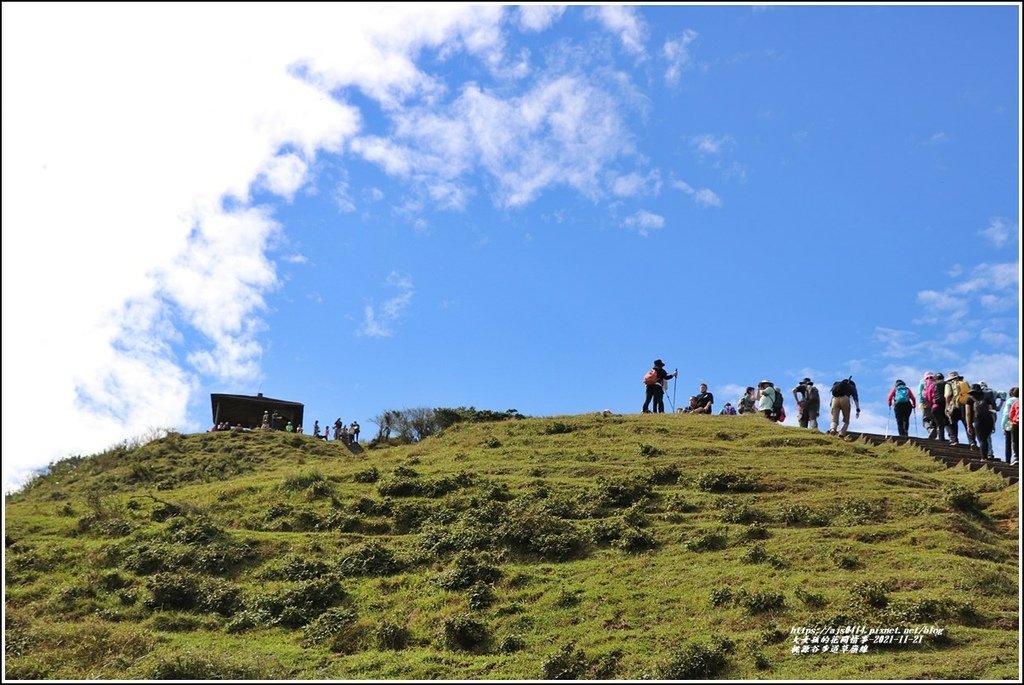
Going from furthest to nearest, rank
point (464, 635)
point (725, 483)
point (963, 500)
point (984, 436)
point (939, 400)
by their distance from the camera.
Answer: point (939, 400) → point (984, 436) → point (725, 483) → point (963, 500) → point (464, 635)

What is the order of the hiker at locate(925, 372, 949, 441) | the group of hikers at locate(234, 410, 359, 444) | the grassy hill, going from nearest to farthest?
the grassy hill → the hiker at locate(925, 372, 949, 441) → the group of hikers at locate(234, 410, 359, 444)

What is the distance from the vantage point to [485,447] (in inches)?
1214

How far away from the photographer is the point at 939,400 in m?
29.1

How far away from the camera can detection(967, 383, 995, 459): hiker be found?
26.3 metres

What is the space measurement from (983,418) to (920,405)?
374 cm

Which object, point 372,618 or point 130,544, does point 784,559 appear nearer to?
point 372,618

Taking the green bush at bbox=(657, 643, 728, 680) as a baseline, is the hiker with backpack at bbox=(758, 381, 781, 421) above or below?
above

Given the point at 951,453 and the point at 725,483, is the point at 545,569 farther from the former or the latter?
the point at 951,453

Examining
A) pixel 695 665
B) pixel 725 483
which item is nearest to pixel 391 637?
pixel 695 665

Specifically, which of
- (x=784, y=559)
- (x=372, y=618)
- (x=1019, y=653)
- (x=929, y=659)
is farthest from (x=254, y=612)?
(x=1019, y=653)

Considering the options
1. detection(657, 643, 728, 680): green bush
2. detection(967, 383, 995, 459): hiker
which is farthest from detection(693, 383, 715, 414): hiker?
detection(657, 643, 728, 680): green bush

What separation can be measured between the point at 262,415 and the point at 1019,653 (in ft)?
157

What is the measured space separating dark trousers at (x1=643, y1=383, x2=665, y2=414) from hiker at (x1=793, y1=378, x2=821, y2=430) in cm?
497

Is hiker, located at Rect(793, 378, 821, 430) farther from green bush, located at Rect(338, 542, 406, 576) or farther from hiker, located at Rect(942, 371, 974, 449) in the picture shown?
green bush, located at Rect(338, 542, 406, 576)
